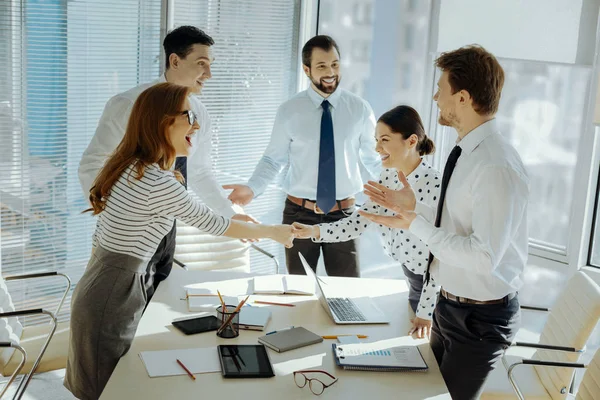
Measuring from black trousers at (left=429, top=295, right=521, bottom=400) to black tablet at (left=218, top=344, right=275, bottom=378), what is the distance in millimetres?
643

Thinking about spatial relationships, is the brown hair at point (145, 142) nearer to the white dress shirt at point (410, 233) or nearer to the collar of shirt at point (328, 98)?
the white dress shirt at point (410, 233)

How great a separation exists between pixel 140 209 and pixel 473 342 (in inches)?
51.8

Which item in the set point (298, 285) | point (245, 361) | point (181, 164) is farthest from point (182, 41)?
point (245, 361)

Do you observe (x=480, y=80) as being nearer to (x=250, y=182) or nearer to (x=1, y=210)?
A: (x=250, y=182)

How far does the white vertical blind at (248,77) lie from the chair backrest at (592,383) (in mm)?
3234

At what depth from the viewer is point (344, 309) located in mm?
2824

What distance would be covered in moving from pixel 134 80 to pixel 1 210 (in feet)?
3.82

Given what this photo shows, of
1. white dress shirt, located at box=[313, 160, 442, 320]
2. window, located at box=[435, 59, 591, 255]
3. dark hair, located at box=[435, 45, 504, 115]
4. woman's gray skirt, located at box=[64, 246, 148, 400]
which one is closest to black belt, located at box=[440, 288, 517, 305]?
white dress shirt, located at box=[313, 160, 442, 320]

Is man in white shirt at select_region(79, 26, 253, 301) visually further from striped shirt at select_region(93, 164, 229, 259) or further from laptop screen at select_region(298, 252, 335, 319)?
laptop screen at select_region(298, 252, 335, 319)

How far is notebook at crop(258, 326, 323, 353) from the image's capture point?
2431 mm

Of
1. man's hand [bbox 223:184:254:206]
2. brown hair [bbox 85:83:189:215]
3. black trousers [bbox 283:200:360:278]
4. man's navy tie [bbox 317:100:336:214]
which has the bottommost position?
black trousers [bbox 283:200:360:278]

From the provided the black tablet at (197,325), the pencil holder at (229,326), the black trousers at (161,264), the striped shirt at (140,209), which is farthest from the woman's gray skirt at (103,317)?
the black trousers at (161,264)

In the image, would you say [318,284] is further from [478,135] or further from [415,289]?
[478,135]

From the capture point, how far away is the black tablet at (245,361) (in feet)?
7.23
